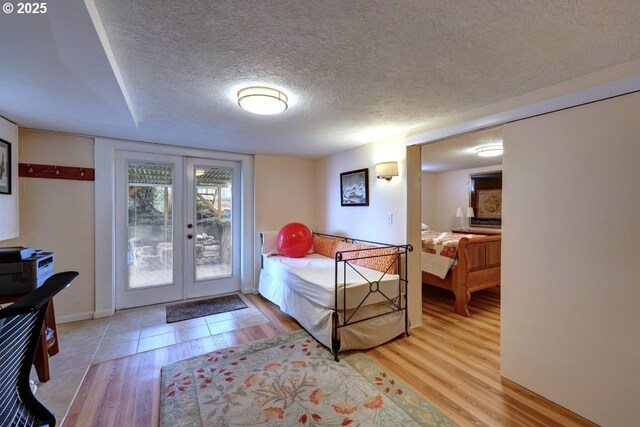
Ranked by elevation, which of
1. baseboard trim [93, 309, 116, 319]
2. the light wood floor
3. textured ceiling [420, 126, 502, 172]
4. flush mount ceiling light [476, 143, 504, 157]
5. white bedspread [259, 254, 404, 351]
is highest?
textured ceiling [420, 126, 502, 172]

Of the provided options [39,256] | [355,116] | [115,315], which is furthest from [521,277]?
[115,315]

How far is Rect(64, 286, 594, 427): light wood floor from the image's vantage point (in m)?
1.67

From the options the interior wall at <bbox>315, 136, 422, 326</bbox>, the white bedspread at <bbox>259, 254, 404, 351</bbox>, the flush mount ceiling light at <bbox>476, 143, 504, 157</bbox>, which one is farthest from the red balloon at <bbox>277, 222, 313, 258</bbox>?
the flush mount ceiling light at <bbox>476, 143, 504, 157</bbox>

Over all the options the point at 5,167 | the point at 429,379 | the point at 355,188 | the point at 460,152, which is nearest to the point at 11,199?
the point at 5,167

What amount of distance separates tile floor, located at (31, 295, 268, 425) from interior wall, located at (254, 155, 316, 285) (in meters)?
1.16

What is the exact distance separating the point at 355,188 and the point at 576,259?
2.28 m

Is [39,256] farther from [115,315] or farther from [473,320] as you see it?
[473,320]

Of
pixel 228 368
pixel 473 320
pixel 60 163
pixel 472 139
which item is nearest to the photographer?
pixel 228 368

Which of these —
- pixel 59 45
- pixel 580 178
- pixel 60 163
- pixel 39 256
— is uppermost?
pixel 59 45

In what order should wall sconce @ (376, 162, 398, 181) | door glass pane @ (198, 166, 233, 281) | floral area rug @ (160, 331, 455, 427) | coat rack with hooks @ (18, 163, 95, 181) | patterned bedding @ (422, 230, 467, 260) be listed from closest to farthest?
floral area rug @ (160, 331, 455, 427)
coat rack with hooks @ (18, 163, 95, 181)
wall sconce @ (376, 162, 398, 181)
patterned bedding @ (422, 230, 467, 260)
door glass pane @ (198, 166, 233, 281)

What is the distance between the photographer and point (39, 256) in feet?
6.76

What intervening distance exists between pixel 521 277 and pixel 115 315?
4.22m

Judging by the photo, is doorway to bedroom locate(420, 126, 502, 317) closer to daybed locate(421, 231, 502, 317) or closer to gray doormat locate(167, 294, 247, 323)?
daybed locate(421, 231, 502, 317)

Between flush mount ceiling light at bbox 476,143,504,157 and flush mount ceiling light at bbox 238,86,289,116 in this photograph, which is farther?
flush mount ceiling light at bbox 476,143,504,157
